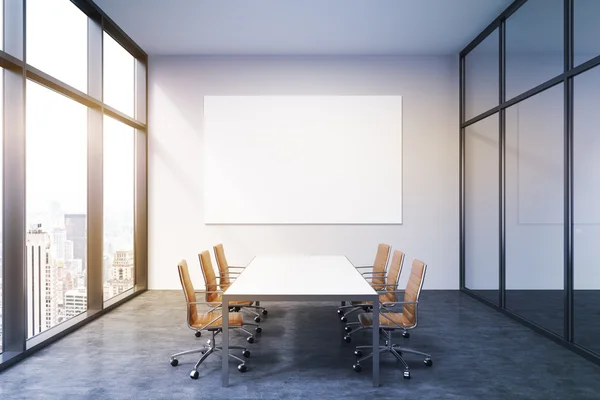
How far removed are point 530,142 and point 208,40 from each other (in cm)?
478

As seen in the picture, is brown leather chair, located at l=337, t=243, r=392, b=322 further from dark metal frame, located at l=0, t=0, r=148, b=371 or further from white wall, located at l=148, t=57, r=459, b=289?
dark metal frame, located at l=0, t=0, r=148, b=371

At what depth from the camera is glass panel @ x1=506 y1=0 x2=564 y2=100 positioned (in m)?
4.12

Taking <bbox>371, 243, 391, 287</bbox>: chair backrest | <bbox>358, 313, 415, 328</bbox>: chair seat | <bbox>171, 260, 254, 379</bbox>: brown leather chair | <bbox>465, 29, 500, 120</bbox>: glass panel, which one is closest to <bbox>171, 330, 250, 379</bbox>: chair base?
<bbox>171, 260, 254, 379</bbox>: brown leather chair

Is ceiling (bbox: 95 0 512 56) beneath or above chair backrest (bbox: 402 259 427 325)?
above

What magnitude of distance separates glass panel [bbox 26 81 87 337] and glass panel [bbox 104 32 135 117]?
76cm

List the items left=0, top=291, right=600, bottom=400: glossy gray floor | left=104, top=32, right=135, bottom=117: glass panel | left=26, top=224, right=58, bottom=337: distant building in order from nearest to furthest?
left=0, top=291, right=600, bottom=400: glossy gray floor
left=26, top=224, right=58, bottom=337: distant building
left=104, top=32, right=135, bottom=117: glass panel

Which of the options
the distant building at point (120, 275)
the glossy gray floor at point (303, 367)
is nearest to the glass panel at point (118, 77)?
the distant building at point (120, 275)

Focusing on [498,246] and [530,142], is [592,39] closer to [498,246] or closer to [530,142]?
[530,142]

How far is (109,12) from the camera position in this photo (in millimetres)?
5234

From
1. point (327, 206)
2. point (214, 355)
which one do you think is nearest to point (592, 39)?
point (327, 206)

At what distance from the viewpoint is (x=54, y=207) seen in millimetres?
4387

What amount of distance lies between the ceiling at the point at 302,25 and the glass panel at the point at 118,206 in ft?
5.08

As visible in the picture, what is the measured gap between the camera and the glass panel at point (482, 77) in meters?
5.49

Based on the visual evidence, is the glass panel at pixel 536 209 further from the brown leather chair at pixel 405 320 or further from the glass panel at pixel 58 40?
the glass panel at pixel 58 40
